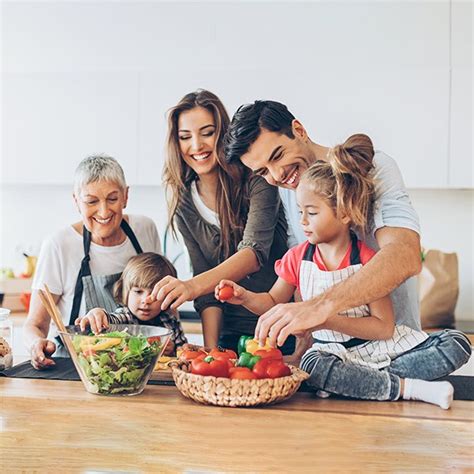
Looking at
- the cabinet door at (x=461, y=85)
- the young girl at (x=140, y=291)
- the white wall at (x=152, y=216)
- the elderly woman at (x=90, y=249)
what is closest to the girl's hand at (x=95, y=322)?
the young girl at (x=140, y=291)

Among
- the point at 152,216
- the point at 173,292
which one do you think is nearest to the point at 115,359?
the point at 173,292

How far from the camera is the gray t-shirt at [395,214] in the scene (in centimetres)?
149

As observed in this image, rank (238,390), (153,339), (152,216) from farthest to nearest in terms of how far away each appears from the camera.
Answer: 1. (152,216)
2. (153,339)
3. (238,390)

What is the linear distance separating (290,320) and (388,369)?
22 cm

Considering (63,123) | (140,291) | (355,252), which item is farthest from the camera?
(63,123)

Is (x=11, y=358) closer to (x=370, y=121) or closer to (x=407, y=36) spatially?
(x=370, y=121)

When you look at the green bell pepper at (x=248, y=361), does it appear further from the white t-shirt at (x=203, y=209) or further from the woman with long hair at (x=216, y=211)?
the white t-shirt at (x=203, y=209)

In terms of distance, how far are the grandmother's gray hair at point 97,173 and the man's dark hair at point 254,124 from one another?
289 millimetres

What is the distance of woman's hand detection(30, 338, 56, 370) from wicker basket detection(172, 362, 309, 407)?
1.40 ft

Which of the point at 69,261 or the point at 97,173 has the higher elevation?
the point at 97,173

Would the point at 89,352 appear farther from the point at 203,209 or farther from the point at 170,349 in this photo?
the point at 203,209

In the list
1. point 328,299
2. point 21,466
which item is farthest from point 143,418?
point 328,299

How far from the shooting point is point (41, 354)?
1632mm

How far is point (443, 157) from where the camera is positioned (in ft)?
8.84
